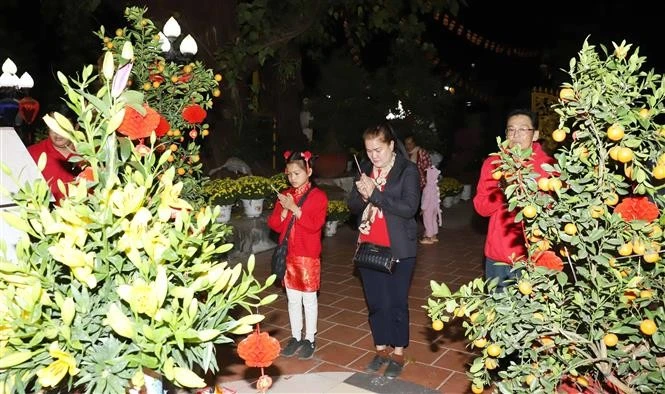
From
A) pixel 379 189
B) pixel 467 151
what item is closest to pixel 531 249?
pixel 379 189

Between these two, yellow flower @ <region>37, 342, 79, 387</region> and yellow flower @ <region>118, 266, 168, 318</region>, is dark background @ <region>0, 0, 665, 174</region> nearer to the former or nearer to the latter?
yellow flower @ <region>118, 266, 168, 318</region>

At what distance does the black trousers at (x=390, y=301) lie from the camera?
402 cm

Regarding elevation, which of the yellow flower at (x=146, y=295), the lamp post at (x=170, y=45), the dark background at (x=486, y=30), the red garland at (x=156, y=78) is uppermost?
the dark background at (x=486, y=30)

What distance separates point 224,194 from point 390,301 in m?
4.70

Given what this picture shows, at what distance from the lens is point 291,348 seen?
4.57 meters

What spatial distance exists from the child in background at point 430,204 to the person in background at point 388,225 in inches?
200

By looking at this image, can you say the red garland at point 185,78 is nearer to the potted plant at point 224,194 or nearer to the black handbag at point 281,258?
the black handbag at point 281,258

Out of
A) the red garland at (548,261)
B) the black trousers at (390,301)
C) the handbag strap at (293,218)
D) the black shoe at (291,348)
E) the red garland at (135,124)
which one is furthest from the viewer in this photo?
the black shoe at (291,348)

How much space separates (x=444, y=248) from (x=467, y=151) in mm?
10239

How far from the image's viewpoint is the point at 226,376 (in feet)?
13.6

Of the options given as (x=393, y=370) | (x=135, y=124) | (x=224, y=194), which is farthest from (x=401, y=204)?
(x=224, y=194)

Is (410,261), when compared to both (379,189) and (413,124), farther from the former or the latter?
(413,124)

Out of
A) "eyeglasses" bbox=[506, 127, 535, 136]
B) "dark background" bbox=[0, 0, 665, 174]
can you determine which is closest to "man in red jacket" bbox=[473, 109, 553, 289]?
"eyeglasses" bbox=[506, 127, 535, 136]

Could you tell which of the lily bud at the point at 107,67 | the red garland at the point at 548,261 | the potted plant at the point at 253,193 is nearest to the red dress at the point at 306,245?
the red garland at the point at 548,261
